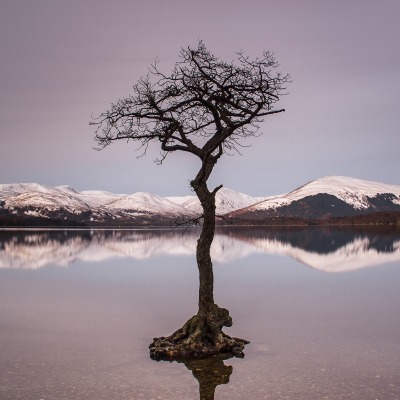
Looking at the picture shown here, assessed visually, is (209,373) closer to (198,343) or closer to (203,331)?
(198,343)

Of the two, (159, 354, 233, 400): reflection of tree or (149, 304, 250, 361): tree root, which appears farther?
(149, 304, 250, 361): tree root

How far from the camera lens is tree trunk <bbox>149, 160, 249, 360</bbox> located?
1686 centimetres

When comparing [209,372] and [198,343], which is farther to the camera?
[198,343]

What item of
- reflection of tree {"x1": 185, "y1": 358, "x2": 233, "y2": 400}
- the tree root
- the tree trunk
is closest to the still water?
reflection of tree {"x1": 185, "y1": 358, "x2": 233, "y2": 400}

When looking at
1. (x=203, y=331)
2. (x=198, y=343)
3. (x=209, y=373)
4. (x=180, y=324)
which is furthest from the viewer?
(x=180, y=324)

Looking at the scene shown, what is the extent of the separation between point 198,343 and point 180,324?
5.49m

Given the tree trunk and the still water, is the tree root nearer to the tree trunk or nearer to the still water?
the tree trunk

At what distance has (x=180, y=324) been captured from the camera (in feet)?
73.7

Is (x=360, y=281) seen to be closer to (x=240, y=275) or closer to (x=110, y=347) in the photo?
(x=240, y=275)

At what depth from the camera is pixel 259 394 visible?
13.0m

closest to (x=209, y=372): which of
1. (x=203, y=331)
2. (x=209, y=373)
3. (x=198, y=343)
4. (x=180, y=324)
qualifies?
(x=209, y=373)

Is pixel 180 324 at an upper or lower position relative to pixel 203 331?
lower

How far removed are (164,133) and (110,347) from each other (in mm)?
8603

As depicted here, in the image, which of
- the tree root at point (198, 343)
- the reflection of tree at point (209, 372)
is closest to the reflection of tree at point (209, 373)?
the reflection of tree at point (209, 372)
